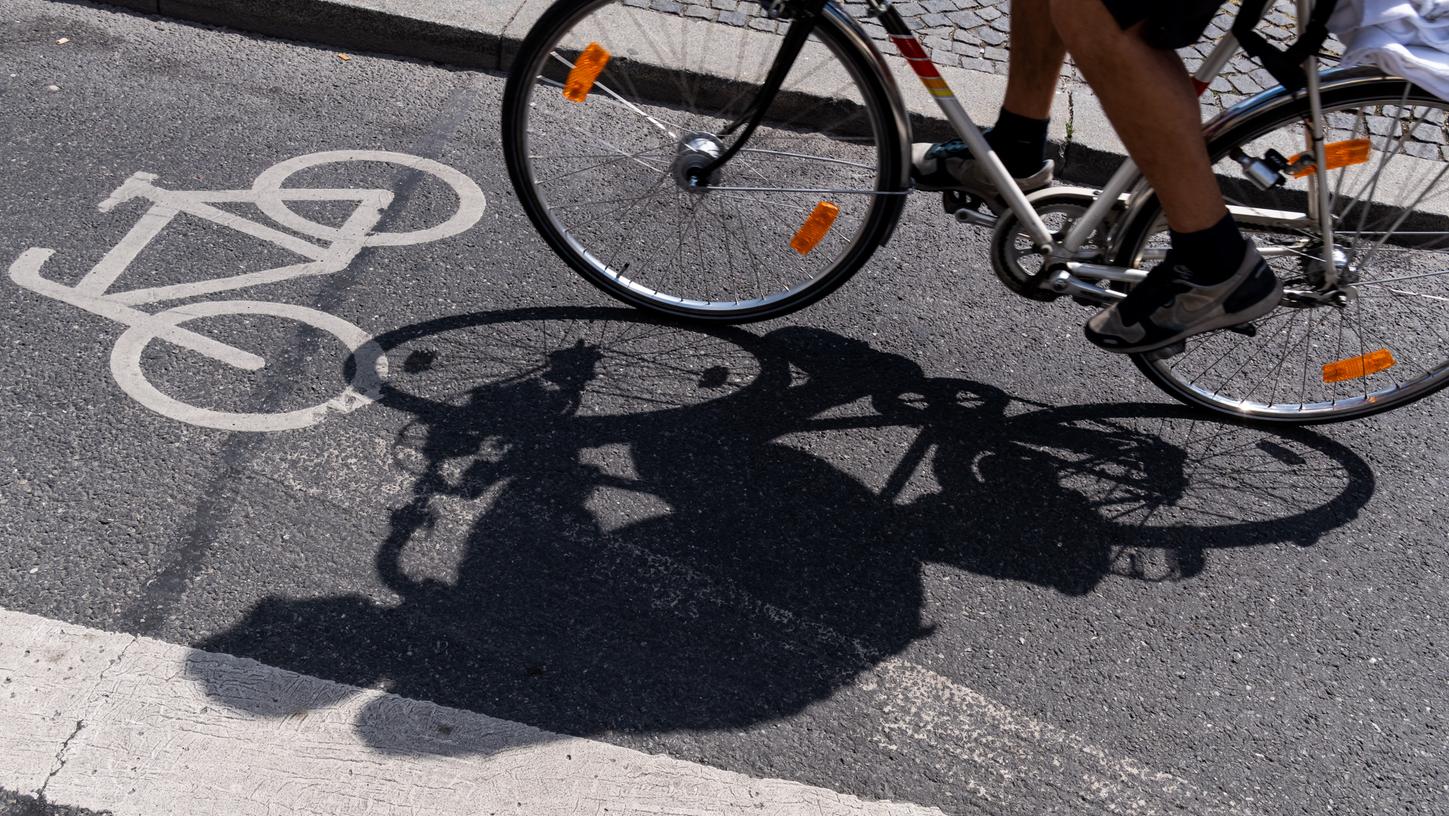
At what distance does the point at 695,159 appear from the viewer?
3334mm

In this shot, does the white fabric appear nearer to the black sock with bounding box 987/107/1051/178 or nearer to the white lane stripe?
the black sock with bounding box 987/107/1051/178

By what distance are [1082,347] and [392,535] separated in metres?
2.20

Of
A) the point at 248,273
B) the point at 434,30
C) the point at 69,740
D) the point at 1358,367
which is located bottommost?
the point at 69,740

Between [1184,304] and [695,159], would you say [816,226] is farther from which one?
[1184,304]

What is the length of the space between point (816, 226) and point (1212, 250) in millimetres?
1093

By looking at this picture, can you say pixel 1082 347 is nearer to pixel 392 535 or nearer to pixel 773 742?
pixel 773 742

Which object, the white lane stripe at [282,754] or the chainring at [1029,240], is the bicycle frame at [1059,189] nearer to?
the chainring at [1029,240]

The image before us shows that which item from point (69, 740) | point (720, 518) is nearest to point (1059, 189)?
→ point (720, 518)

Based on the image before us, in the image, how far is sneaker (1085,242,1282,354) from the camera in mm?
2828

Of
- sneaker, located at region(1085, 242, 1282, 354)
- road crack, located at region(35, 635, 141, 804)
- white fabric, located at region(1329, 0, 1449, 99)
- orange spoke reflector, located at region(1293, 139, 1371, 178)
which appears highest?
white fabric, located at region(1329, 0, 1449, 99)

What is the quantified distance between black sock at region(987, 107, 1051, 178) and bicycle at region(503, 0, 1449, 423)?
0.10m

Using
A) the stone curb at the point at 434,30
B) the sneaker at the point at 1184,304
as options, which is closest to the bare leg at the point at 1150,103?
the sneaker at the point at 1184,304

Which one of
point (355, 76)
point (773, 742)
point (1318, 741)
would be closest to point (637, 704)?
point (773, 742)

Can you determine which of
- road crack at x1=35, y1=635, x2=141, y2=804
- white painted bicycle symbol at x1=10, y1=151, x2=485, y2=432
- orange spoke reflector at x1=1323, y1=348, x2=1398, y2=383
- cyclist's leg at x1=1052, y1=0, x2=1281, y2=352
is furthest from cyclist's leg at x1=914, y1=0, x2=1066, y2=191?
road crack at x1=35, y1=635, x2=141, y2=804
